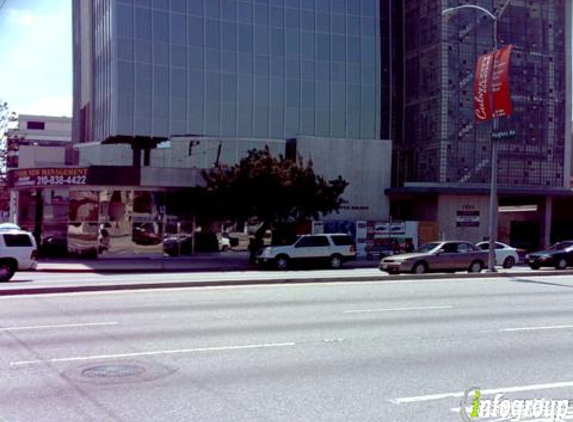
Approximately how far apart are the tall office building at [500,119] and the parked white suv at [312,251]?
1888 cm

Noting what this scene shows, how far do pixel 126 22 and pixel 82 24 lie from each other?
12.2m

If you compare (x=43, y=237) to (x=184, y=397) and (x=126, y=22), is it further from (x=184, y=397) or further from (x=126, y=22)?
(x=184, y=397)

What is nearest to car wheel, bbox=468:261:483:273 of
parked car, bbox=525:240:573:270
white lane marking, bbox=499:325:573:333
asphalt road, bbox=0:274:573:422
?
parked car, bbox=525:240:573:270

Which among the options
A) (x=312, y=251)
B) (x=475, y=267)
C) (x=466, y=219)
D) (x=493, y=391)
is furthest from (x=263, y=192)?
(x=493, y=391)

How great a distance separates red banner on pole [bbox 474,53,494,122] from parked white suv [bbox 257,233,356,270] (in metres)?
10.4

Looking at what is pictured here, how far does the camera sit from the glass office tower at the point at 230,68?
52.9 m

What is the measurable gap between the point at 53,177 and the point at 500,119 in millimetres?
33384

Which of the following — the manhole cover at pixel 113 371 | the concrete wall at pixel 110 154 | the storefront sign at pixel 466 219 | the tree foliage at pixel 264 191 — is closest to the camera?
the manhole cover at pixel 113 371

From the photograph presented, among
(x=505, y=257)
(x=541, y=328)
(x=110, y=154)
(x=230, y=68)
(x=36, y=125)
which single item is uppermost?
(x=36, y=125)

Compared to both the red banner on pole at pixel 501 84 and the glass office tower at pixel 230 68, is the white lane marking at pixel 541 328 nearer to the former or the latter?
the red banner on pole at pixel 501 84

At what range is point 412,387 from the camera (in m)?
7.43

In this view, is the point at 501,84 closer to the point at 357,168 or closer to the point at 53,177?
the point at 357,168

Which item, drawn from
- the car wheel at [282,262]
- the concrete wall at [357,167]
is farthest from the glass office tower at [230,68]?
the car wheel at [282,262]

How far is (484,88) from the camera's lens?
23.9 metres
